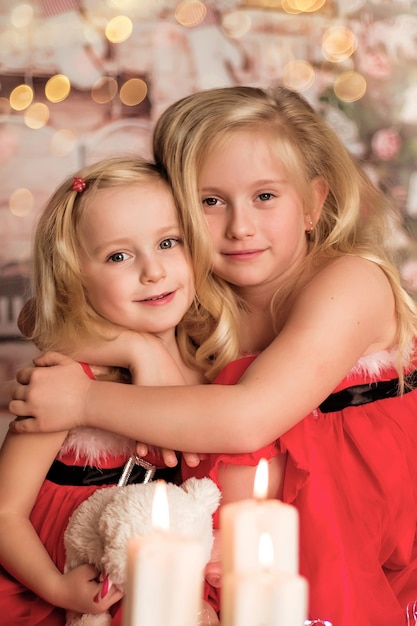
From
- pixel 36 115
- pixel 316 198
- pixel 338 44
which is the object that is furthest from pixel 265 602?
pixel 338 44

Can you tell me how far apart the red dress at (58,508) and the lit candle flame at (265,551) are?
86 cm

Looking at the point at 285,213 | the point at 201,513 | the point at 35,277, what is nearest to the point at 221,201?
the point at 285,213

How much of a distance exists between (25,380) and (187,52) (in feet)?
5.54

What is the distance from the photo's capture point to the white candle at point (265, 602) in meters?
0.66

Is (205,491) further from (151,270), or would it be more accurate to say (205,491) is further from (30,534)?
(151,270)

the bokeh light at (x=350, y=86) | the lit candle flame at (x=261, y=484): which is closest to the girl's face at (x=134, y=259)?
the lit candle flame at (x=261, y=484)

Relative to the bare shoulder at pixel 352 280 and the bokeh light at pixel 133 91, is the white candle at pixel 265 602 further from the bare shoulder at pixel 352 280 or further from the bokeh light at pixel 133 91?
the bokeh light at pixel 133 91

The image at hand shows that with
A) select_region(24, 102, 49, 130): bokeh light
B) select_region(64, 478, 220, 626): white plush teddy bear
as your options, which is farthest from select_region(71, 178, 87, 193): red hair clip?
select_region(24, 102, 49, 130): bokeh light

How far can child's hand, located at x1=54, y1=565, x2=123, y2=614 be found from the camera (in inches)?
50.7

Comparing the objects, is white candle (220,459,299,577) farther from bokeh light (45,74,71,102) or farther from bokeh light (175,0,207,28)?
bokeh light (175,0,207,28)

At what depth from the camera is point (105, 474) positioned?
1591mm

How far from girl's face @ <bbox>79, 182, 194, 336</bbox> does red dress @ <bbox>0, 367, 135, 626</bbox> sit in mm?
152

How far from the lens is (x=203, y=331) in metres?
1.85

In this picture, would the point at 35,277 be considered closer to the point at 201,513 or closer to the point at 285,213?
the point at 285,213
